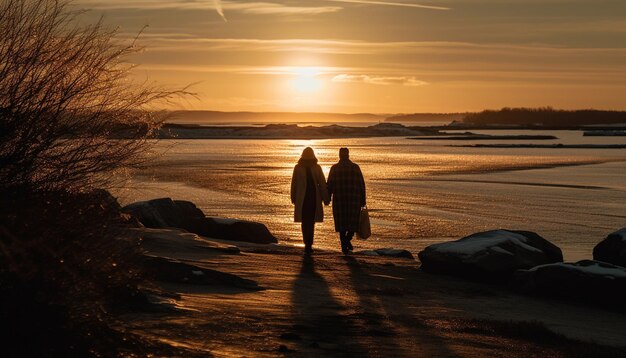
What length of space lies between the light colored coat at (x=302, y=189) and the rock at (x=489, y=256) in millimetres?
2131

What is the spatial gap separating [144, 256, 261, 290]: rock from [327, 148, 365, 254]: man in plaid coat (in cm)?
473

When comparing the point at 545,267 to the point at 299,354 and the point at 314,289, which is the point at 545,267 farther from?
the point at 299,354

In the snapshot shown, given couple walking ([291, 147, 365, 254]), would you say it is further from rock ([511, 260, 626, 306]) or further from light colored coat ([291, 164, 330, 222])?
rock ([511, 260, 626, 306])

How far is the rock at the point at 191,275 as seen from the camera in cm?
1078

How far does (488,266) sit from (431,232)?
311 inches

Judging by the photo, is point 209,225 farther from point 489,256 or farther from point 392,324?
point 392,324

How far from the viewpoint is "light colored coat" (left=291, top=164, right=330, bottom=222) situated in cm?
1555

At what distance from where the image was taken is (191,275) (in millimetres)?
10922

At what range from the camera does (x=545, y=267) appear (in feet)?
41.8

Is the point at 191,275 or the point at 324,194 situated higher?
the point at 324,194

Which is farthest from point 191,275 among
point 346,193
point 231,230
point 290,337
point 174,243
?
point 231,230

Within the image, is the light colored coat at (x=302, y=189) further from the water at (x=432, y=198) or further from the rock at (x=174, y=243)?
the water at (x=432, y=198)

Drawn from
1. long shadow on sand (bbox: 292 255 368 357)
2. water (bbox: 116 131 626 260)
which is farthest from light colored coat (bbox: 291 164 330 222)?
long shadow on sand (bbox: 292 255 368 357)

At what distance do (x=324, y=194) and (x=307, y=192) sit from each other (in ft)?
1.02
